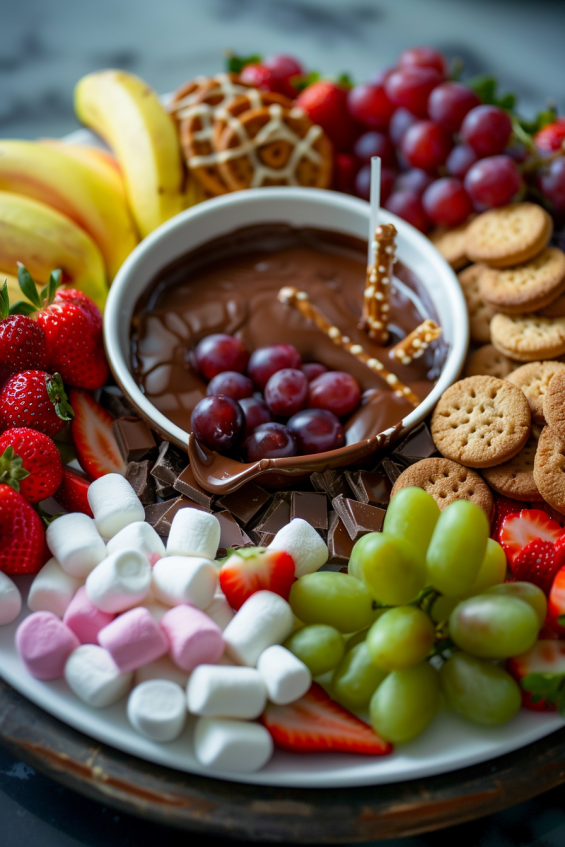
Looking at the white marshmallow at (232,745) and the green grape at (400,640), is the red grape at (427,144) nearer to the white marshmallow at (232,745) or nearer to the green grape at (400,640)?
the green grape at (400,640)

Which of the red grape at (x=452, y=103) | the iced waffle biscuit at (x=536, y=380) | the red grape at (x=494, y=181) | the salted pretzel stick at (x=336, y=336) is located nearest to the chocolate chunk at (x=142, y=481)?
the salted pretzel stick at (x=336, y=336)

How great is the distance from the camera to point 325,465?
3.80 feet

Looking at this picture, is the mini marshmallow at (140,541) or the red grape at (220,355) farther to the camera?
the red grape at (220,355)

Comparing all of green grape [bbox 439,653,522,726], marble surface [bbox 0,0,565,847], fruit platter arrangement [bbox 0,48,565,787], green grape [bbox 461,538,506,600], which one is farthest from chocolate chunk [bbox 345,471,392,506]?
marble surface [bbox 0,0,565,847]

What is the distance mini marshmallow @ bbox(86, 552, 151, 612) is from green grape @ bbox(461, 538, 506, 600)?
0.43 m

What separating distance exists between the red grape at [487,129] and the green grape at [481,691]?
107cm

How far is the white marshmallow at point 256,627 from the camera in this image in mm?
918

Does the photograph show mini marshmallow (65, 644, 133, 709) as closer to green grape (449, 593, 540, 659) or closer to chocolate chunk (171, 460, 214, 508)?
chocolate chunk (171, 460, 214, 508)

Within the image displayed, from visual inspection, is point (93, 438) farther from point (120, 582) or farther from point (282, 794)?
point (282, 794)

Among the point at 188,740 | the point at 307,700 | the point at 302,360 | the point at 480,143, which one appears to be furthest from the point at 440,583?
the point at 480,143

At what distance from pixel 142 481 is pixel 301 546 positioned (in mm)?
308

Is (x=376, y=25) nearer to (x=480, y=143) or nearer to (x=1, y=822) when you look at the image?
(x=480, y=143)

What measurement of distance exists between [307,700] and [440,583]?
23 cm

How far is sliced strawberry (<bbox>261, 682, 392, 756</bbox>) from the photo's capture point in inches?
34.6
